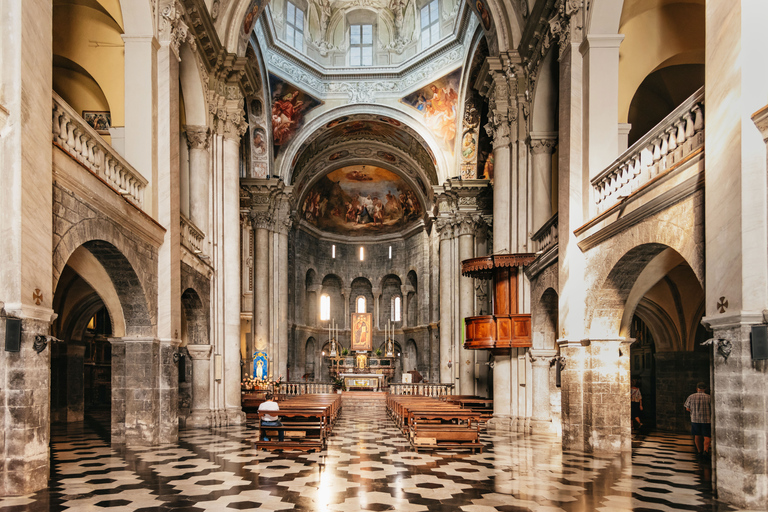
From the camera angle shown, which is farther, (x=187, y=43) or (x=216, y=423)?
(x=216, y=423)

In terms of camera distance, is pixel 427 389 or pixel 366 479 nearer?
pixel 366 479

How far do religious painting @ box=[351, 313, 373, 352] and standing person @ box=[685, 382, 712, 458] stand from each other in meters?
25.9

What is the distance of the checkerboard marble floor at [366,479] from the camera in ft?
25.6

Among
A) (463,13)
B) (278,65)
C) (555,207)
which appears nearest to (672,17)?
(555,207)

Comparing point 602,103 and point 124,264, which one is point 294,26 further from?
point 124,264

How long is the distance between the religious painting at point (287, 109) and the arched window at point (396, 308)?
1542 cm

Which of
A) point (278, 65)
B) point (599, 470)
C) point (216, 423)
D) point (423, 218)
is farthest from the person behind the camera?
point (423, 218)

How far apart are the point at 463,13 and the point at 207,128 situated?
13185 millimetres

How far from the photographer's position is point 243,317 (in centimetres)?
3000

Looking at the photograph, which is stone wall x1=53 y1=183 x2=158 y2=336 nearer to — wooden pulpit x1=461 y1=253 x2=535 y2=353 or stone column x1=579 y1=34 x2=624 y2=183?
wooden pulpit x1=461 y1=253 x2=535 y2=353

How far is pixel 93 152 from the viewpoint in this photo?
36.0 ft

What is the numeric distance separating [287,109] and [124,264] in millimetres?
20604

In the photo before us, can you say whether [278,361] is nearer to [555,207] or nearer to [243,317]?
[243,317]

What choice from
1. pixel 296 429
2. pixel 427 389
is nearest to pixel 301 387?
pixel 427 389
